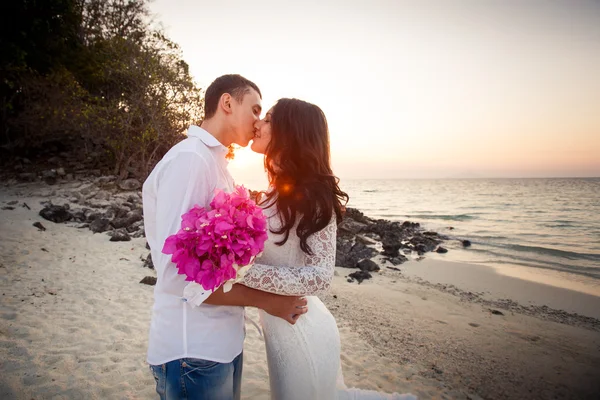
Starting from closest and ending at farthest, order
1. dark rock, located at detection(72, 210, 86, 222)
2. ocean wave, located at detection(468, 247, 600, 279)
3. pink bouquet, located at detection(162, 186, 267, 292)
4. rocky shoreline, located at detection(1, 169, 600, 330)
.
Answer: pink bouquet, located at detection(162, 186, 267, 292)
rocky shoreline, located at detection(1, 169, 600, 330)
ocean wave, located at detection(468, 247, 600, 279)
dark rock, located at detection(72, 210, 86, 222)

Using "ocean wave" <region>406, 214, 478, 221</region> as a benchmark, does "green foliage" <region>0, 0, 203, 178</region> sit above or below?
above

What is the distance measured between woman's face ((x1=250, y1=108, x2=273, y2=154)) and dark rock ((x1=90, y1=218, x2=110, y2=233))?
42.7 feet

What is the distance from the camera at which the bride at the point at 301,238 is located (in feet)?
8.04

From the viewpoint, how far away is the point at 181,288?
1907mm

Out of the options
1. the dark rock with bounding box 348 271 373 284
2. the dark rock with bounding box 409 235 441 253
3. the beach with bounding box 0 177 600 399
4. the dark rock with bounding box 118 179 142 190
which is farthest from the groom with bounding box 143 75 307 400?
the dark rock with bounding box 118 179 142 190

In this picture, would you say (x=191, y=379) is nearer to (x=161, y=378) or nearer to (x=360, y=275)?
(x=161, y=378)

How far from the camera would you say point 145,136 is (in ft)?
66.4

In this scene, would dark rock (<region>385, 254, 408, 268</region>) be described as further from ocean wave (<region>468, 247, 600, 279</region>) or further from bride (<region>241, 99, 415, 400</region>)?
bride (<region>241, 99, 415, 400</region>)

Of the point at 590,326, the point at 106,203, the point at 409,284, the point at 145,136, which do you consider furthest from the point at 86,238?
the point at 590,326

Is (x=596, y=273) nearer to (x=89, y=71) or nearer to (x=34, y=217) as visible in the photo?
(x=34, y=217)

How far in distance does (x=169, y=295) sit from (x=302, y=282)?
86 cm

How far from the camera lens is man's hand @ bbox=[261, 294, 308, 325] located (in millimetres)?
2223

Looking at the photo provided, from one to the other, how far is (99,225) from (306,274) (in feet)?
45.7

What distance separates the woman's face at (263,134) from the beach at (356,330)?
3817mm
